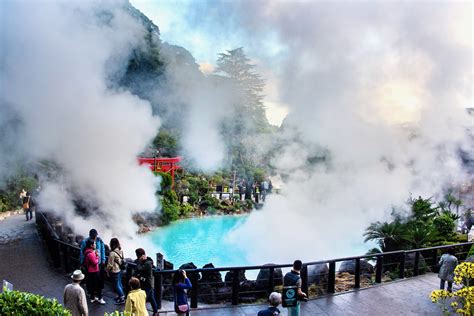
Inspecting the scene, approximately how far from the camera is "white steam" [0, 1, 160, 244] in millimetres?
12484

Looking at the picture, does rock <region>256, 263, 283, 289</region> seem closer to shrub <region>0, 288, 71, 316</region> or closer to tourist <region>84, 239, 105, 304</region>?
tourist <region>84, 239, 105, 304</region>

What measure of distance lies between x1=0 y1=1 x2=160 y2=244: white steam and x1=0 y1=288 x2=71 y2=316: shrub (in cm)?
819

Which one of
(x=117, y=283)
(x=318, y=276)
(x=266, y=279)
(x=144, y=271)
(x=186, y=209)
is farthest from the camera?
(x=186, y=209)

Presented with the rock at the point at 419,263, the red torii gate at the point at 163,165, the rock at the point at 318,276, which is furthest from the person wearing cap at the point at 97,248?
the red torii gate at the point at 163,165

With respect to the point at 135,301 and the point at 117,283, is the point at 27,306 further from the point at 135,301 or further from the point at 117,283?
the point at 117,283

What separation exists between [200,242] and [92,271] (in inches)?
394

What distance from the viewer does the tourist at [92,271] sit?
5613mm

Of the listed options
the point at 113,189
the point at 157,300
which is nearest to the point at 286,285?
the point at 157,300

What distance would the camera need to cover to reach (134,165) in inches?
581

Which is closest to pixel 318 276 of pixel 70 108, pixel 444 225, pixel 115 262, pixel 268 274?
pixel 268 274

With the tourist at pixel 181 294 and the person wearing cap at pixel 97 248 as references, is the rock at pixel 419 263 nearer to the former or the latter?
the tourist at pixel 181 294

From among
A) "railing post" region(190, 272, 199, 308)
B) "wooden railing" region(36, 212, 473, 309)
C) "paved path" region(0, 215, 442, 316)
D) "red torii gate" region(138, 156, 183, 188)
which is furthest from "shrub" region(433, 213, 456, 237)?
"red torii gate" region(138, 156, 183, 188)

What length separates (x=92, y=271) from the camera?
5613mm

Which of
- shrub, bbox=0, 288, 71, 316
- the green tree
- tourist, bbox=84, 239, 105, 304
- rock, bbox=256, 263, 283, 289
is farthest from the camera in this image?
the green tree
